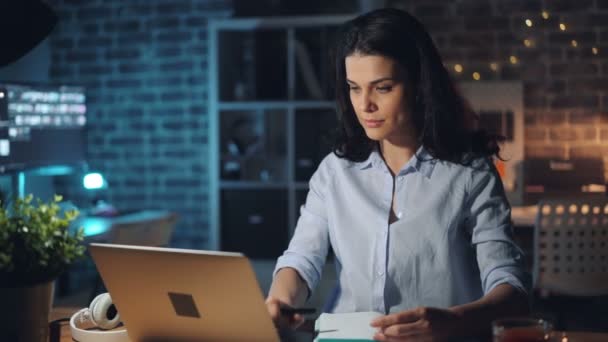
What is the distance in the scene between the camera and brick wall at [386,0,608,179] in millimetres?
4867

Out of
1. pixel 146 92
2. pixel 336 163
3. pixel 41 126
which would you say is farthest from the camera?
pixel 146 92

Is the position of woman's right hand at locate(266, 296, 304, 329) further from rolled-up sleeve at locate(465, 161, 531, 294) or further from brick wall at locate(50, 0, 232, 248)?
brick wall at locate(50, 0, 232, 248)

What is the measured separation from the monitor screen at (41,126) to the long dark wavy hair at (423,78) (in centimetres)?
273

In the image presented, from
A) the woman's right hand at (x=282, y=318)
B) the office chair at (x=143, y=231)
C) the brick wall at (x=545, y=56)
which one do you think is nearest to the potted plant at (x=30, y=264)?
the woman's right hand at (x=282, y=318)

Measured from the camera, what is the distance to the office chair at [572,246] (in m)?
3.64

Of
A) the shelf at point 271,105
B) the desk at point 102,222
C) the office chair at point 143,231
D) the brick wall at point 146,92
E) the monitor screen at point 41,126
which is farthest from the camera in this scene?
the brick wall at point 146,92

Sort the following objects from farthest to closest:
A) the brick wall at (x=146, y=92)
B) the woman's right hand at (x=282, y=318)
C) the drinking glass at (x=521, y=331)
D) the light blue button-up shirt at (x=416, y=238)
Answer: the brick wall at (x=146, y=92)
the light blue button-up shirt at (x=416, y=238)
the woman's right hand at (x=282, y=318)
the drinking glass at (x=521, y=331)

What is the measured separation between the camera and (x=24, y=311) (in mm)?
1424

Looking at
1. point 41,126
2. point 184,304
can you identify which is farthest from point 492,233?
point 41,126

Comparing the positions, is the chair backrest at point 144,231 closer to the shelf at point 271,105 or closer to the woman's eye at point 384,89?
the shelf at point 271,105

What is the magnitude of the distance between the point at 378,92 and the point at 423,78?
0.41ft

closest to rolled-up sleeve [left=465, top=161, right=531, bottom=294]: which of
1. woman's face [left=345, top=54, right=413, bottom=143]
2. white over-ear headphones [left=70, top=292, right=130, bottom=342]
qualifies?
woman's face [left=345, top=54, right=413, bottom=143]

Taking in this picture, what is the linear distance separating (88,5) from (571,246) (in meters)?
3.64

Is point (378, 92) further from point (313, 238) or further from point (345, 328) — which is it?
point (345, 328)
